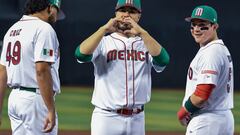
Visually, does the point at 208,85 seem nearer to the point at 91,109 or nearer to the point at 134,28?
the point at 134,28

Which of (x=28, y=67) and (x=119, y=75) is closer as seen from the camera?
(x=28, y=67)

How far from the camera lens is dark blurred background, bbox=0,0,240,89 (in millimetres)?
16344

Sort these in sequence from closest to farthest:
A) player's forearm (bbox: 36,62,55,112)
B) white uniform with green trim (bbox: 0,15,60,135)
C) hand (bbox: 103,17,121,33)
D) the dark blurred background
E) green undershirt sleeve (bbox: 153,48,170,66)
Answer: player's forearm (bbox: 36,62,55,112), white uniform with green trim (bbox: 0,15,60,135), hand (bbox: 103,17,121,33), green undershirt sleeve (bbox: 153,48,170,66), the dark blurred background

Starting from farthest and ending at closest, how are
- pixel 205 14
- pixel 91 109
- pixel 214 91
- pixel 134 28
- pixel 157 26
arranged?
Result: pixel 157 26 → pixel 91 109 → pixel 134 28 → pixel 205 14 → pixel 214 91

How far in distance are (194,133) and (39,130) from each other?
4.23ft

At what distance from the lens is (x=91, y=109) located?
13234mm

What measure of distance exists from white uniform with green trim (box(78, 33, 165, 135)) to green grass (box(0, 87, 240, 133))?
4.93 m

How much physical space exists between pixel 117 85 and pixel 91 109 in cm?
731

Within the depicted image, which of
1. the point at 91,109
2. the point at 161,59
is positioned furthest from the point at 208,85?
the point at 91,109

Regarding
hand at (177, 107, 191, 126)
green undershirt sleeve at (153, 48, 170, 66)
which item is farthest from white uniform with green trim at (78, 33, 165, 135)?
hand at (177, 107, 191, 126)

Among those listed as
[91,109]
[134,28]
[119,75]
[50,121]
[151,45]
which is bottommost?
[91,109]

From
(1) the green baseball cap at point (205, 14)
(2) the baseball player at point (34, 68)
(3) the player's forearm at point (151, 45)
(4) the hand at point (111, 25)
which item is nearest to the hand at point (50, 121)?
(2) the baseball player at point (34, 68)

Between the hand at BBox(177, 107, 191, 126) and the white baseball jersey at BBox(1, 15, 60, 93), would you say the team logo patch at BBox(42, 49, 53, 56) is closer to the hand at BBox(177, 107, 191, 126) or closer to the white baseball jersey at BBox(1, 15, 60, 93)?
the white baseball jersey at BBox(1, 15, 60, 93)

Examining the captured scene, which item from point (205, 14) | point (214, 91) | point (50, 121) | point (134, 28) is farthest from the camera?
point (134, 28)
